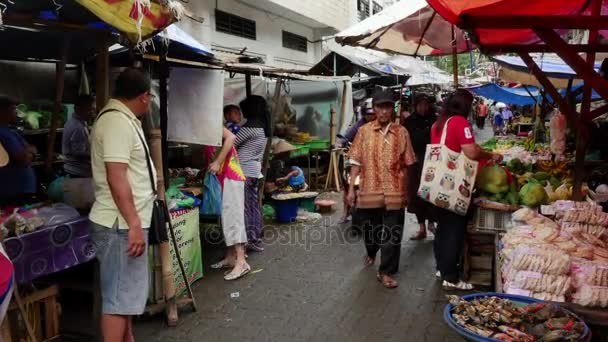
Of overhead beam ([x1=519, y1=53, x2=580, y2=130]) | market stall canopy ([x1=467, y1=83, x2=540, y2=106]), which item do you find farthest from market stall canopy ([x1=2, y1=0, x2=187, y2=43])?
market stall canopy ([x1=467, y1=83, x2=540, y2=106])

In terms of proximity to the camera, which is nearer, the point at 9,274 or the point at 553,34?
the point at 9,274

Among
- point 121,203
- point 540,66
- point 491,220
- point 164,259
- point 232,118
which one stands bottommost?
point 164,259

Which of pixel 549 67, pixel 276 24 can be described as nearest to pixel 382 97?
pixel 549 67

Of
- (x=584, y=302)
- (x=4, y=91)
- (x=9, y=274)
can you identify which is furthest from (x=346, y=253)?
(x=4, y=91)

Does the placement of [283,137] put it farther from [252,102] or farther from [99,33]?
[99,33]

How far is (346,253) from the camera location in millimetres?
6230

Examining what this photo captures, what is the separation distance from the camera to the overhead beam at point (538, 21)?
2673 mm

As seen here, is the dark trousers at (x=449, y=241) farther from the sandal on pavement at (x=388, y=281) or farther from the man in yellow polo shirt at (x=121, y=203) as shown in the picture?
the man in yellow polo shirt at (x=121, y=203)

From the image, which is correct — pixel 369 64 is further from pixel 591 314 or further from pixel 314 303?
pixel 591 314

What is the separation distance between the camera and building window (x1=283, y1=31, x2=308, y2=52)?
16391 millimetres

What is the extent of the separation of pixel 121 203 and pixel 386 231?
2.95 metres

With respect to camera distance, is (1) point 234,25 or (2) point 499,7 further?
(1) point 234,25

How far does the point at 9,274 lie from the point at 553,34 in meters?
3.15

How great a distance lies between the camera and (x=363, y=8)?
2289 centimetres
